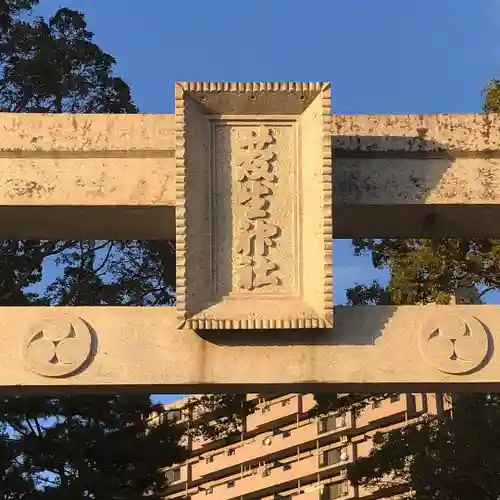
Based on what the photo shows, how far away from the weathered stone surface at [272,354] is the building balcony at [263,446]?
26536mm

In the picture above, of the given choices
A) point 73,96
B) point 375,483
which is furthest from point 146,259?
point 375,483

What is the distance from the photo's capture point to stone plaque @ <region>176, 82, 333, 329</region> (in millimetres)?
4719

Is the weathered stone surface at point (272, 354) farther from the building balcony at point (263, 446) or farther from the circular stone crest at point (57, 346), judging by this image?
the building balcony at point (263, 446)

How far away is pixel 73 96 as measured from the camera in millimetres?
11789

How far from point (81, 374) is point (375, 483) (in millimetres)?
6965

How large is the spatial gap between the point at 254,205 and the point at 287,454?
29092 mm

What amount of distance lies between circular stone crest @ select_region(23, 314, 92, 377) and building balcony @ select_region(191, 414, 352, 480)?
26.7 m

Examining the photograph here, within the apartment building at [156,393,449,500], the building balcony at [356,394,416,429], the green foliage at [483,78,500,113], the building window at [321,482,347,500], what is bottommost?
the building window at [321,482,347,500]

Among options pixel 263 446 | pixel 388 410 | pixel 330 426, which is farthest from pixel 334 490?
pixel 263 446

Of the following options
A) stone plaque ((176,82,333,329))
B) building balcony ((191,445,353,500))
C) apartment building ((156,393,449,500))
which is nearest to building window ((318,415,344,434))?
apartment building ((156,393,449,500))

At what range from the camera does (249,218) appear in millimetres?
4824

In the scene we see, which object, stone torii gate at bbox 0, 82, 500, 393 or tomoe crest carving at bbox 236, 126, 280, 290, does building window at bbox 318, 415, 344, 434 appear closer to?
stone torii gate at bbox 0, 82, 500, 393

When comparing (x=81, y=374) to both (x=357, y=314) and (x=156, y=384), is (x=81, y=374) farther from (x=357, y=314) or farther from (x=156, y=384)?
(x=357, y=314)

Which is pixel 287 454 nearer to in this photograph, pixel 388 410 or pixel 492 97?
pixel 388 410
